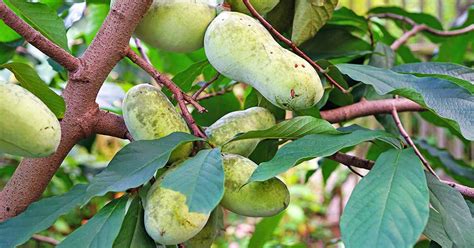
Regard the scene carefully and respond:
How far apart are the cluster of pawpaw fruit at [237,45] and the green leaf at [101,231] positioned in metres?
Result: 0.17

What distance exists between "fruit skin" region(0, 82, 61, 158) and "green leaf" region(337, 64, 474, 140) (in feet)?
0.98

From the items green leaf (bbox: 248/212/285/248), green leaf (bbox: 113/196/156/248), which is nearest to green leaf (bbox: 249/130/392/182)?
green leaf (bbox: 113/196/156/248)

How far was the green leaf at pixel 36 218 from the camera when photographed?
1.71 feet

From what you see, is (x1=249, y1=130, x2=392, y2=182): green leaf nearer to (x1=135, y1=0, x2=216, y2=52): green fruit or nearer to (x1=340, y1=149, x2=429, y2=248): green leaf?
(x1=340, y1=149, x2=429, y2=248): green leaf

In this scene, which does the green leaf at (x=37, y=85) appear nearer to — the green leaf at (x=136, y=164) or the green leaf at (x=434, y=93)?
the green leaf at (x=136, y=164)

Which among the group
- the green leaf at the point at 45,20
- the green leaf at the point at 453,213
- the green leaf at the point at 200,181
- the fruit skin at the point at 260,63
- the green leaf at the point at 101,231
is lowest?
the green leaf at the point at 453,213

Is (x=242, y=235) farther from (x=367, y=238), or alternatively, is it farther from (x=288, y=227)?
(x=367, y=238)

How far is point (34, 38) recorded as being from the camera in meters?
0.55

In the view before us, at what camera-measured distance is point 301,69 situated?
1.90 ft

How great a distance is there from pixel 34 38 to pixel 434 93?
1.22 feet

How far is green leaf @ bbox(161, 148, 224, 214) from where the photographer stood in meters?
0.46

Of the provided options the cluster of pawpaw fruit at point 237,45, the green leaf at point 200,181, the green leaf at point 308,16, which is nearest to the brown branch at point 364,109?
the green leaf at point 308,16

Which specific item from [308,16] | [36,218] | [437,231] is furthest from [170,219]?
[308,16]

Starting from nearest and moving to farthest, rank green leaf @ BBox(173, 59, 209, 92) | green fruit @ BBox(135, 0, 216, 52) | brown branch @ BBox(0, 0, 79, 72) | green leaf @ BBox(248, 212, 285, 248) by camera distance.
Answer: brown branch @ BBox(0, 0, 79, 72), green fruit @ BBox(135, 0, 216, 52), green leaf @ BBox(173, 59, 209, 92), green leaf @ BBox(248, 212, 285, 248)
